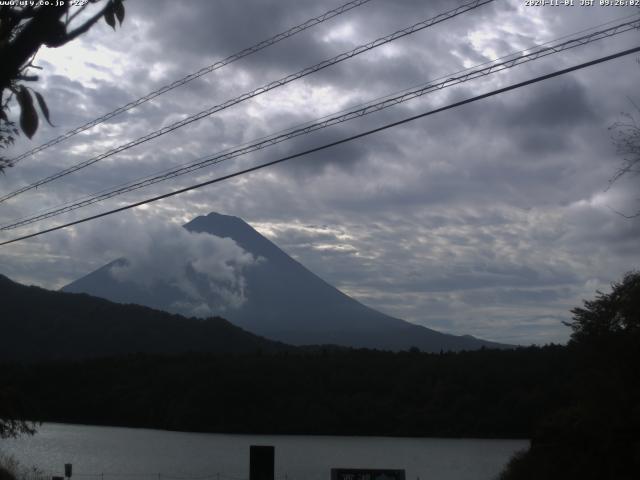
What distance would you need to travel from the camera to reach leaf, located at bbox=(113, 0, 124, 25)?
3.90 m

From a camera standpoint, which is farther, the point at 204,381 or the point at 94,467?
the point at 204,381

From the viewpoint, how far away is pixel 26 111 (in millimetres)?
3643

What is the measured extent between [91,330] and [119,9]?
12711cm

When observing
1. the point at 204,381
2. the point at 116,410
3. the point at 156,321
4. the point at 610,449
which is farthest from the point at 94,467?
the point at 156,321

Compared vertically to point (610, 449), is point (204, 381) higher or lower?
higher

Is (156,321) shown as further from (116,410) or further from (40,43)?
(40,43)

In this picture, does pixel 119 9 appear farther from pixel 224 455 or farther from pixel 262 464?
pixel 224 455

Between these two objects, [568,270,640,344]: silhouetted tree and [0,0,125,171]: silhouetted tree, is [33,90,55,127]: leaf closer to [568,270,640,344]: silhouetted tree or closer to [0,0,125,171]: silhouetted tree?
[0,0,125,171]: silhouetted tree

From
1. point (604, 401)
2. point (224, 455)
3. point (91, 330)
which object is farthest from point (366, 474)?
point (91, 330)

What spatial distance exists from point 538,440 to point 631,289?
8.71 m

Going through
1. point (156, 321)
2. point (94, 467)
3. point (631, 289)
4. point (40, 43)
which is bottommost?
point (94, 467)

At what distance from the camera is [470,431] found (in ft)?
283

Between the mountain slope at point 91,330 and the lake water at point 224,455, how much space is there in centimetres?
2440

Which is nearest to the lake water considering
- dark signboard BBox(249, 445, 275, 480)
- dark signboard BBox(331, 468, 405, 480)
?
dark signboard BBox(249, 445, 275, 480)
